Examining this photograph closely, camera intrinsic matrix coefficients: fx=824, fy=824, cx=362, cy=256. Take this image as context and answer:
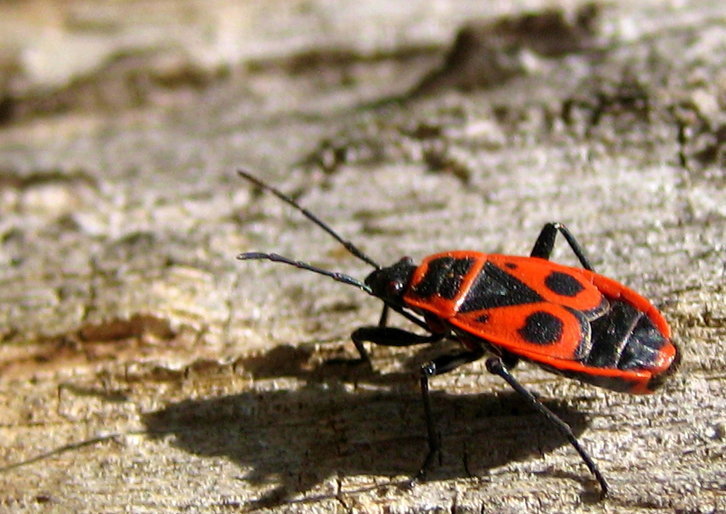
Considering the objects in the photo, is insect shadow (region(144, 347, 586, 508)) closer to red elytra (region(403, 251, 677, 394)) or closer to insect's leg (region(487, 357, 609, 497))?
insect's leg (region(487, 357, 609, 497))

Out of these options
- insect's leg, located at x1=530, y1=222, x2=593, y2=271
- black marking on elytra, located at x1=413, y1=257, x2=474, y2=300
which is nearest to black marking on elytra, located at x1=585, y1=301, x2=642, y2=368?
insect's leg, located at x1=530, y1=222, x2=593, y2=271

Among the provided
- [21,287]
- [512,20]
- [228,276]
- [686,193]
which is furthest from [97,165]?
[686,193]

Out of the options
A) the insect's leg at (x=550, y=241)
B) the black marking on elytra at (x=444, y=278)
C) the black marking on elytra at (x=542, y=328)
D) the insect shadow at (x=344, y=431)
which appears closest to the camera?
the black marking on elytra at (x=542, y=328)

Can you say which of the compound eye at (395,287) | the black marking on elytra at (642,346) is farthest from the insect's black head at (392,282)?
the black marking on elytra at (642,346)

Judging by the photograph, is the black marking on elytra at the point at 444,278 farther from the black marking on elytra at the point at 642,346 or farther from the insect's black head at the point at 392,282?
the black marking on elytra at the point at 642,346

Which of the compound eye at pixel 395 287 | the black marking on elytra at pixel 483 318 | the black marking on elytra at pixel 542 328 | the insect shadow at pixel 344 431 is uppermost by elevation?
the black marking on elytra at pixel 542 328

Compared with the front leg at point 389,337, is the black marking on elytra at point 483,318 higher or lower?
higher

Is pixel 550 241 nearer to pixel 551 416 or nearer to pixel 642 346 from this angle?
pixel 642 346
